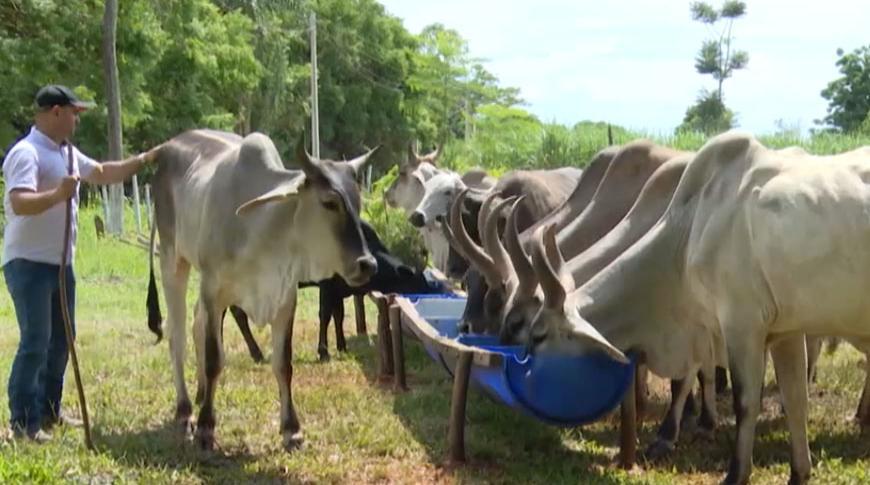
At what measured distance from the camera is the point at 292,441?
594 centimetres

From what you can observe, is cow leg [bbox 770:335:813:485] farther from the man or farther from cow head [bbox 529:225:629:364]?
the man

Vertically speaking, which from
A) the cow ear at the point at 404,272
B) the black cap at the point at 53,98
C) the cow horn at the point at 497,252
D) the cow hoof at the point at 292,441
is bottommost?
the cow hoof at the point at 292,441

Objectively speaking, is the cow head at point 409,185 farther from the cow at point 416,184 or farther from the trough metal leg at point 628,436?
the trough metal leg at point 628,436

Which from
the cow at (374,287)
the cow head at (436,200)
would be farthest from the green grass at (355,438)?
the cow head at (436,200)

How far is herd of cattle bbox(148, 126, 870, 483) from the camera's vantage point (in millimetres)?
5023

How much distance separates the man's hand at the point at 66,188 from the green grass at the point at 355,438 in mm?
1260

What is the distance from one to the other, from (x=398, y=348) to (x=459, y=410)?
6.38 feet

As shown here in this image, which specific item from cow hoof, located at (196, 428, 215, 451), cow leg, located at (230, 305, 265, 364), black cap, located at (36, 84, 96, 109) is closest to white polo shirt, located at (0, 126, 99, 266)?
black cap, located at (36, 84, 96, 109)


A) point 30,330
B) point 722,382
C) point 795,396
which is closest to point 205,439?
point 30,330

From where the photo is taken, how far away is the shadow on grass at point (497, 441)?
5531mm

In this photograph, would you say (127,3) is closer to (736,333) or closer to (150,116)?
(150,116)

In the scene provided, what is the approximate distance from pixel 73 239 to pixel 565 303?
8.52 feet

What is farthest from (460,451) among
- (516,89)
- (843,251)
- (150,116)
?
(516,89)

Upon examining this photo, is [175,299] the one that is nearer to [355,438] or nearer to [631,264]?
[355,438]
